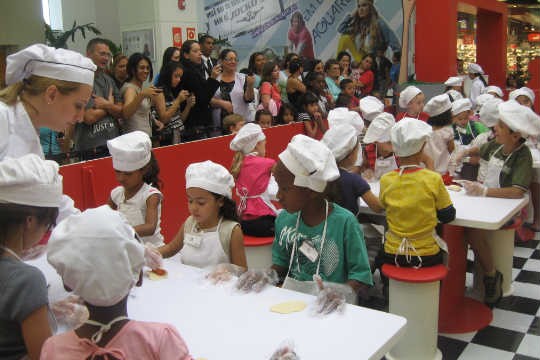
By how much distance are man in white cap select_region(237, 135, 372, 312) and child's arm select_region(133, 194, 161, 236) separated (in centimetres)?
96

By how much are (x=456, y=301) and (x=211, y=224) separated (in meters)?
1.99

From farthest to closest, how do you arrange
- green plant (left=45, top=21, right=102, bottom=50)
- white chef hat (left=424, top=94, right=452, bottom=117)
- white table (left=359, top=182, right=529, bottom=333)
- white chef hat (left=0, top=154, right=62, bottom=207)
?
green plant (left=45, top=21, right=102, bottom=50) → white chef hat (left=424, top=94, right=452, bottom=117) → white table (left=359, top=182, right=529, bottom=333) → white chef hat (left=0, top=154, right=62, bottom=207)

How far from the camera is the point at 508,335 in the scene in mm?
3480

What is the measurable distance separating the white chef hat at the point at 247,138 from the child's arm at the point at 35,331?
2.73 meters

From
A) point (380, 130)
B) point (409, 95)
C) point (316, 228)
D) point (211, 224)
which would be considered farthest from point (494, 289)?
point (409, 95)

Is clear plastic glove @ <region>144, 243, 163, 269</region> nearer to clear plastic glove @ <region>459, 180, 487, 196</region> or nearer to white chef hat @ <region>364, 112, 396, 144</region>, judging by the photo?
clear plastic glove @ <region>459, 180, 487, 196</region>

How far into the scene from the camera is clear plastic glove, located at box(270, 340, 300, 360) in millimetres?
1566

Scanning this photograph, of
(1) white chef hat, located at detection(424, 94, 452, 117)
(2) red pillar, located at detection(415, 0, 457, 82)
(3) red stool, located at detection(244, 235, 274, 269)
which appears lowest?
(3) red stool, located at detection(244, 235, 274, 269)

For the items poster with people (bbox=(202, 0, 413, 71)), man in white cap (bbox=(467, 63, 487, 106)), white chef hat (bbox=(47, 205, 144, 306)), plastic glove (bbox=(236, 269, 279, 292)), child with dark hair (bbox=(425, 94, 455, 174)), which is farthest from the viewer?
man in white cap (bbox=(467, 63, 487, 106))

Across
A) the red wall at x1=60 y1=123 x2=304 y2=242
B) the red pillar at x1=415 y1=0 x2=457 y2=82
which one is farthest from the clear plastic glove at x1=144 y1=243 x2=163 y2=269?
the red pillar at x1=415 y1=0 x2=457 y2=82

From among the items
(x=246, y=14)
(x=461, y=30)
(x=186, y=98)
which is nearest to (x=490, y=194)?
(x=186, y=98)

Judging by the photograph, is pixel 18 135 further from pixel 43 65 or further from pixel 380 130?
pixel 380 130

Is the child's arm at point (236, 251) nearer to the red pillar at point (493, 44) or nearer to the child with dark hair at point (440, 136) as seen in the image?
the child with dark hair at point (440, 136)

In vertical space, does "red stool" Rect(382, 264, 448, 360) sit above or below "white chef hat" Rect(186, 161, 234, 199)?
below
